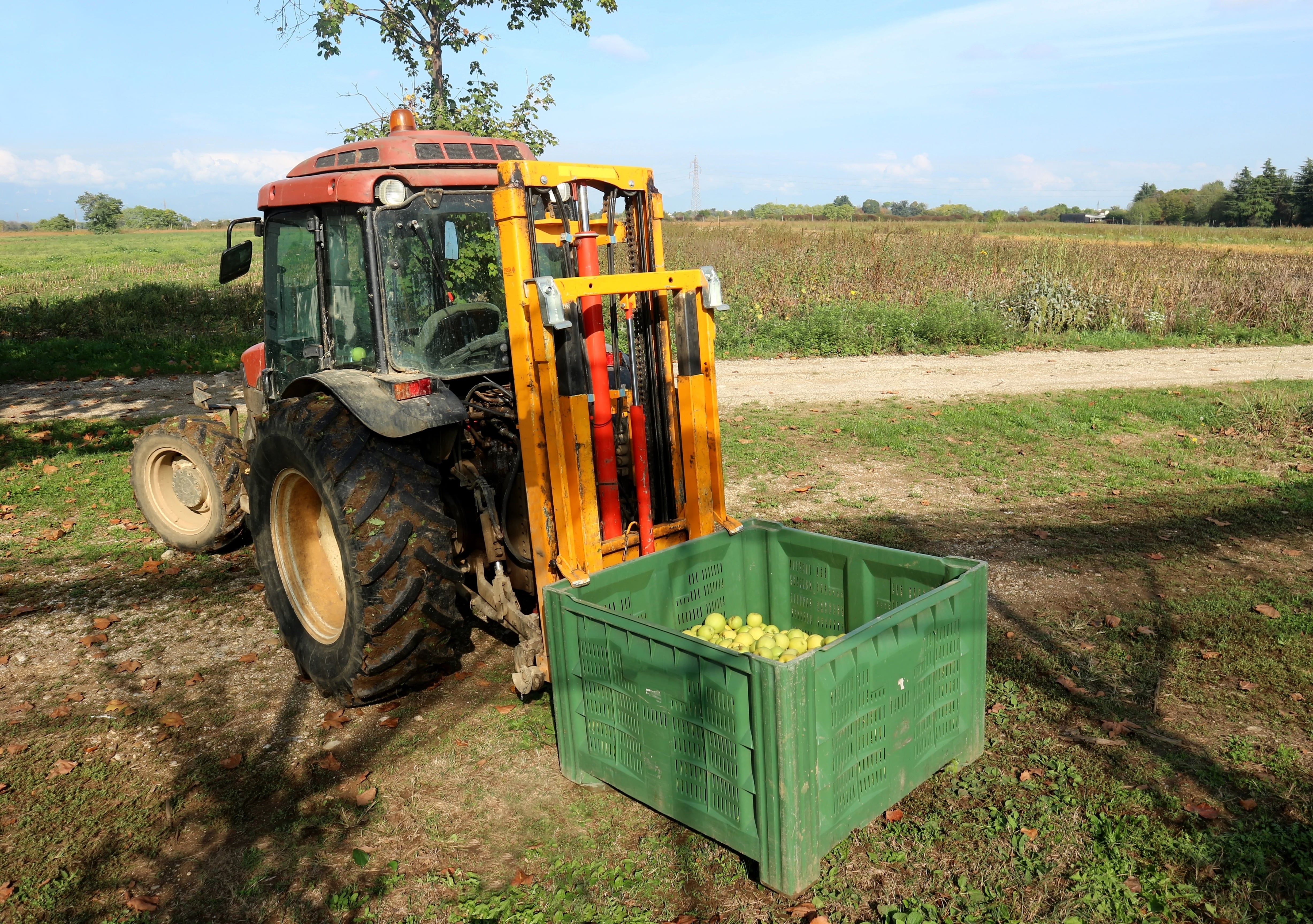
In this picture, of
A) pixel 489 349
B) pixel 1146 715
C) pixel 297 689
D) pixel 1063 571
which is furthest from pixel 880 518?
pixel 297 689

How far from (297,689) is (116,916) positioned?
1.56 m

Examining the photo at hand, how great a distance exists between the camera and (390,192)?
161 inches

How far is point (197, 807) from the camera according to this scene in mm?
3605

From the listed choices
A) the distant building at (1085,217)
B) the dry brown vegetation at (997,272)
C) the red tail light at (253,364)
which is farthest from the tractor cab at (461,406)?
the distant building at (1085,217)

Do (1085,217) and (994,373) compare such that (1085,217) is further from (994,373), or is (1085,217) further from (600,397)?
(600,397)

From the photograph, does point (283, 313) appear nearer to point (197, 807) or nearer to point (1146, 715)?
point (197, 807)

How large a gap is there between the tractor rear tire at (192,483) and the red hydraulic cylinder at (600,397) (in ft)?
11.2

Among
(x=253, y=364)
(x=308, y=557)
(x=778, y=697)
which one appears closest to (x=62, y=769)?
(x=308, y=557)

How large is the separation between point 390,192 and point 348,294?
0.66 metres

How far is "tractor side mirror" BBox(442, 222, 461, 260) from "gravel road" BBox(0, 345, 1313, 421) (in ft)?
21.4

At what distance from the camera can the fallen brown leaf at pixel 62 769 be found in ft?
12.6

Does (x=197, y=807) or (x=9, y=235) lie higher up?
(x=9, y=235)

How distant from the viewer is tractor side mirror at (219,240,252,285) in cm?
514

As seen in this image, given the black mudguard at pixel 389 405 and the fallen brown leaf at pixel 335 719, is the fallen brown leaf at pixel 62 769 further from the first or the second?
the black mudguard at pixel 389 405
